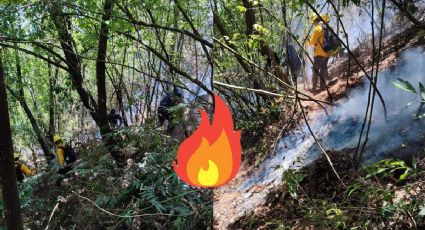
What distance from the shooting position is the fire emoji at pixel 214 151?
3.08 m

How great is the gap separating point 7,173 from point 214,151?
8.93 ft

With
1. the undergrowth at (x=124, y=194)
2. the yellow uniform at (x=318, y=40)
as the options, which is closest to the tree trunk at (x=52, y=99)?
the undergrowth at (x=124, y=194)

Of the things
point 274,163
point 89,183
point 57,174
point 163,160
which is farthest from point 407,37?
point 57,174

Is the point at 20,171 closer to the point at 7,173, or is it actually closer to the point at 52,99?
the point at 52,99

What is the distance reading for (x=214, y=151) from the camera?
3.10m

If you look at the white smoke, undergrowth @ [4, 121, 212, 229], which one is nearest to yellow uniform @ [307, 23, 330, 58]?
the white smoke

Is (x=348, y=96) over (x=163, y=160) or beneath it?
over

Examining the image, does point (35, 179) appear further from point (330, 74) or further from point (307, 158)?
point (330, 74)

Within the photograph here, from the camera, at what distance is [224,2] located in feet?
30.1

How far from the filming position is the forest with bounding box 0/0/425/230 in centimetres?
364

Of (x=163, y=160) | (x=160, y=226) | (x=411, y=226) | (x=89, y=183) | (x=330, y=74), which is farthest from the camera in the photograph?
(x=330, y=74)

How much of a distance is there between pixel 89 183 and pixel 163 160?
157 cm

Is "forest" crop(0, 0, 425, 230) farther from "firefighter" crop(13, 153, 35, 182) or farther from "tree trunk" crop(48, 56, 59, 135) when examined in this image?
"tree trunk" crop(48, 56, 59, 135)

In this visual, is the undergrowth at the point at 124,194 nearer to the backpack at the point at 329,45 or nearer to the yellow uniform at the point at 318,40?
the yellow uniform at the point at 318,40
